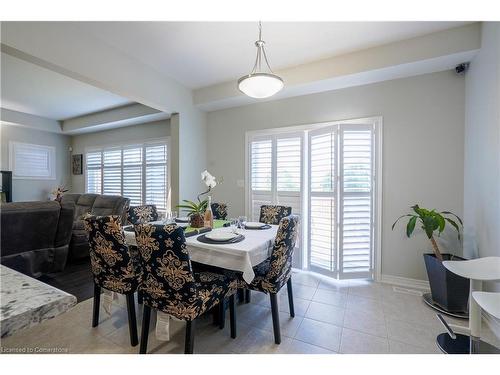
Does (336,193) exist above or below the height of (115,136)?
below

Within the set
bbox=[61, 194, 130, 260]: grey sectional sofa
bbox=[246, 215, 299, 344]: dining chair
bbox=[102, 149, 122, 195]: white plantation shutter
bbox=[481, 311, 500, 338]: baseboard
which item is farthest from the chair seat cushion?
bbox=[102, 149, 122, 195]: white plantation shutter

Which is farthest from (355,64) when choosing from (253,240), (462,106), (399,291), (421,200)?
(399,291)

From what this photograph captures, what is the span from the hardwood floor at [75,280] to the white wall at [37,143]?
321 centimetres

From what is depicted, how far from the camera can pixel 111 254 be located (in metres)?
1.73

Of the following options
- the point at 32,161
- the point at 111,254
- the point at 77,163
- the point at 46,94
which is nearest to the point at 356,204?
the point at 111,254

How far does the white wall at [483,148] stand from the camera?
195 cm

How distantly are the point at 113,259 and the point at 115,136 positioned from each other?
4.58 m

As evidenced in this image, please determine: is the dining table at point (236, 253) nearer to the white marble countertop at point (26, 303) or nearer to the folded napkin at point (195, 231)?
the folded napkin at point (195, 231)

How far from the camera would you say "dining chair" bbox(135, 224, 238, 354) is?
4.60 ft

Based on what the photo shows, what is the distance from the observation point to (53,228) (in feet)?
9.71

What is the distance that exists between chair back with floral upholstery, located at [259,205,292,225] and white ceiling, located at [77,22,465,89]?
182cm

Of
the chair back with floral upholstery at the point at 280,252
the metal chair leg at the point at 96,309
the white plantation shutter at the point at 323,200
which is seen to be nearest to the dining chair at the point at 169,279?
the chair back with floral upholstery at the point at 280,252

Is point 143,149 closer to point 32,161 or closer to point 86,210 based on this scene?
point 86,210
